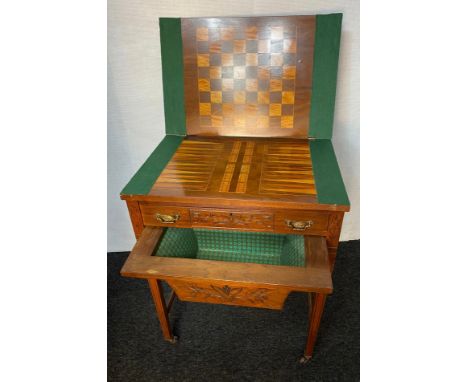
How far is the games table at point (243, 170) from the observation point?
3.47 ft

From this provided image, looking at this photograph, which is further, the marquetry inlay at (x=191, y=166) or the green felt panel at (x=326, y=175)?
the marquetry inlay at (x=191, y=166)

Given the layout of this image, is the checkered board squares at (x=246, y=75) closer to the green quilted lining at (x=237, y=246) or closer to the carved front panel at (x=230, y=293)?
the green quilted lining at (x=237, y=246)

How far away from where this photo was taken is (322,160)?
4.18ft

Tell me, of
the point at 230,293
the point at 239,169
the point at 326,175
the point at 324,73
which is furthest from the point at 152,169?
the point at 324,73

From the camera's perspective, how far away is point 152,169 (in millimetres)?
1265

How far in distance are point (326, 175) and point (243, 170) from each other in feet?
1.00

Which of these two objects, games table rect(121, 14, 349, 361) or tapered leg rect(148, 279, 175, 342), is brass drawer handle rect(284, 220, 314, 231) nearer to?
games table rect(121, 14, 349, 361)

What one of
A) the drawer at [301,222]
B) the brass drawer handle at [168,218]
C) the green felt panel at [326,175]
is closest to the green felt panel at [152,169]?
the brass drawer handle at [168,218]

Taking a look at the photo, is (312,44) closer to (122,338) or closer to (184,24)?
(184,24)

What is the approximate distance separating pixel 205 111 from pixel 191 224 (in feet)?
1.76

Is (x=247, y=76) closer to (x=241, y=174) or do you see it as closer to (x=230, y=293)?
(x=241, y=174)

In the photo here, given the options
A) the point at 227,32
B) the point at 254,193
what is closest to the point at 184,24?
the point at 227,32

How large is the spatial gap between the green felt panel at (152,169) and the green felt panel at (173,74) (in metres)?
0.07

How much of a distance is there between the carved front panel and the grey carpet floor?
450mm
